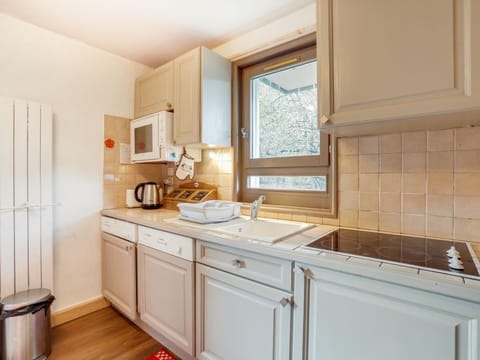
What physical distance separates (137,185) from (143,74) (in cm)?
105

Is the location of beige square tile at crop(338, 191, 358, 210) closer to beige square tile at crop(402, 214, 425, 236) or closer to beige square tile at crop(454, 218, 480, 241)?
beige square tile at crop(402, 214, 425, 236)

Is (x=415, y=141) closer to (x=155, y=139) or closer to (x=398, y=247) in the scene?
(x=398, y=247)

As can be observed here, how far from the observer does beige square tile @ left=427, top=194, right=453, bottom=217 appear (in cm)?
121

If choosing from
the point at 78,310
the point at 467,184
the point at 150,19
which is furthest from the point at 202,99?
the point at 78,310

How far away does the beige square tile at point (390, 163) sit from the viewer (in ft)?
4.37

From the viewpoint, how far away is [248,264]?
119 cm

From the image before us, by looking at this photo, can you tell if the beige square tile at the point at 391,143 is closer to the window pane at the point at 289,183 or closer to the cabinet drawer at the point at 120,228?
the window pane at the point at 289,183

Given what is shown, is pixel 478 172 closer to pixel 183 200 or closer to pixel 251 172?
pixel 251 172

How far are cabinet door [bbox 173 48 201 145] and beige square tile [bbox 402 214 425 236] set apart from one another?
1.35 m

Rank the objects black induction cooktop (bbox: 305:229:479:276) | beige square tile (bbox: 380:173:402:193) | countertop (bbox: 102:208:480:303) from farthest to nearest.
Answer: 1. beige square tile (bbox: 380:173:402:193)
2. black induction cooktop (bbox: 305:229:479:276)
3. countertop (bbox: 102:208:480:303)

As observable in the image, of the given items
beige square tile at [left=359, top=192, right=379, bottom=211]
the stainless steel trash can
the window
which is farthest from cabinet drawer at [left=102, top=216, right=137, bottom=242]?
beige square tile at [left=359, top=192, right=379, bottom=211]

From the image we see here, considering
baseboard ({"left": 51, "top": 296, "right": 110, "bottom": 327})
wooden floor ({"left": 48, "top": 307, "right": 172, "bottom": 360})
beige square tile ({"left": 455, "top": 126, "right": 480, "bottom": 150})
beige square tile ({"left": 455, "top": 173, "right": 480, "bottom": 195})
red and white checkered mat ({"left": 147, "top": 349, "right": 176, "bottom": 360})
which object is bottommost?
wooden floor ({"left": 48, "top": 307, "right": 172, "bottom": 360})

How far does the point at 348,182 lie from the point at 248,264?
2.48 feet

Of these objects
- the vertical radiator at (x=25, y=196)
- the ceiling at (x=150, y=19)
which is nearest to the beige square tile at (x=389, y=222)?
the ceiling at (x=150, y=19)
